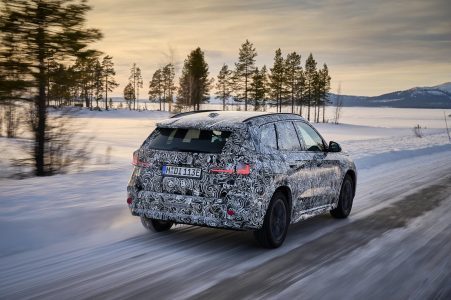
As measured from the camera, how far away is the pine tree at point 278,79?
Result: 96375 millimetres

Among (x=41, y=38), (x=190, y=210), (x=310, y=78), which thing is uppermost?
(x=310, y=78)

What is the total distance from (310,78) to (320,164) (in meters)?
102

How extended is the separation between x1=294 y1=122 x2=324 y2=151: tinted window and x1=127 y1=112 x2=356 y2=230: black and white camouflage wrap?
68 cm

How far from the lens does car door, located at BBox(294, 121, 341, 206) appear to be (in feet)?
26.0

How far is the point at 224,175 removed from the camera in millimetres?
6242

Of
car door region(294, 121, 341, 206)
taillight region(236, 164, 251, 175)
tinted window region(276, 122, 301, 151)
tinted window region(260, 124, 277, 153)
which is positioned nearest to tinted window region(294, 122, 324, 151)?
car door region(294, 121, 341, 206)

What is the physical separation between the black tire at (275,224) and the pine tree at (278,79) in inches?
3545

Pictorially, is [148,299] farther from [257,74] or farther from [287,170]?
[257,74]

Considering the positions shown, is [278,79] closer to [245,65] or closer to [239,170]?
[245,65]

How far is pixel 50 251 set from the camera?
6.37 meters

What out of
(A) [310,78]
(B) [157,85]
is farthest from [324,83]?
(B) [157,85]

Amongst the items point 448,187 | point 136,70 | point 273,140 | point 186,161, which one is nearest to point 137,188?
point 186,161

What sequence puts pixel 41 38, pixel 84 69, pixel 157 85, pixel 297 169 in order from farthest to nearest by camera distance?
1. pixel 157 85
2. pixel 84 69
3. pixel 41 38
4. pixel 297 169

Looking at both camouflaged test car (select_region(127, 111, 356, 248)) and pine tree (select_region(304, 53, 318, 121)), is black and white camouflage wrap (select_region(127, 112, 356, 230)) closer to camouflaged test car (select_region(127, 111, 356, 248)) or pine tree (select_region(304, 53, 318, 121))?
camouflaged test car (select_region(127, 111, 356, 248))
